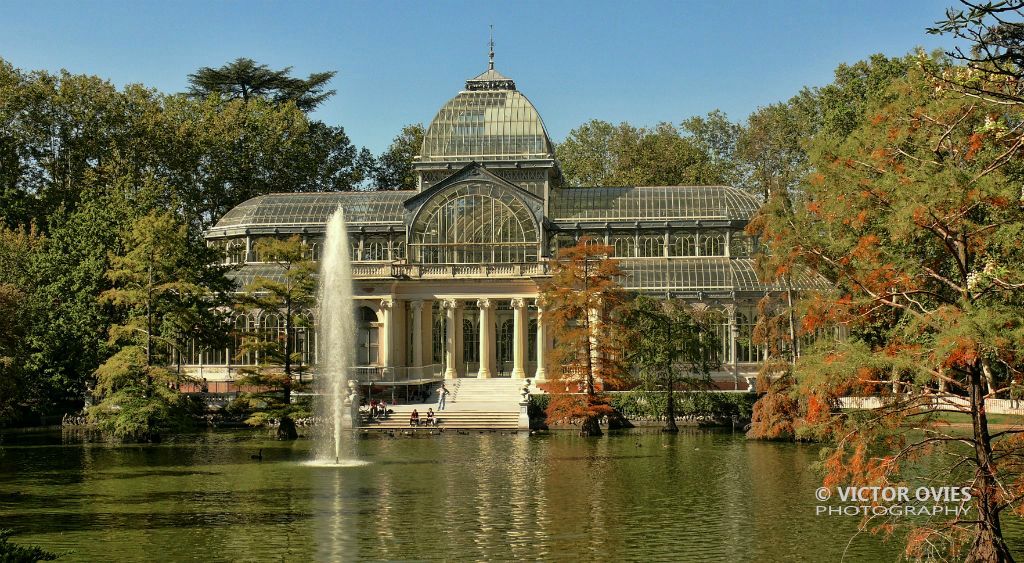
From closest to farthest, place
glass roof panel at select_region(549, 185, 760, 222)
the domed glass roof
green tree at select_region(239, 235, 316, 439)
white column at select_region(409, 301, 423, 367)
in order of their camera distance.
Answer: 1. green tree at select_region(239, 235, 316, 439)
2. white column at select_region(409, 301, 423, 367)
3. glass roof panel at select_region(549, 185, 760, 222)
4. the domed glass roof

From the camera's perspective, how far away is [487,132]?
2790 inches

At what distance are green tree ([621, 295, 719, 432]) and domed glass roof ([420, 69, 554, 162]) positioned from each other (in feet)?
56.4

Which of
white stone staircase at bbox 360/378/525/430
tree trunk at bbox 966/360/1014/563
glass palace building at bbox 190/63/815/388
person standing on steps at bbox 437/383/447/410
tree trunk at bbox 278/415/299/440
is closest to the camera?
tree trunk at bbox 966/360/1014/563

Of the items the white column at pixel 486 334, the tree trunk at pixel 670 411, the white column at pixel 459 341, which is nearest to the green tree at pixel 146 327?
the white column at pixel 486 334

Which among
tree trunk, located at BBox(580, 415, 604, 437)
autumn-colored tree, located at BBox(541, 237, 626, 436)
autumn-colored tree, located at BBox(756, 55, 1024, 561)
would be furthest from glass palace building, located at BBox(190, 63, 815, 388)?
autumn-colored tree, located at BBox(756, 55, 1024, 561)

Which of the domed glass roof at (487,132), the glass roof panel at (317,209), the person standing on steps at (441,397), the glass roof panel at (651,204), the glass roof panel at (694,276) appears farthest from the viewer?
the glass roof panel at (317,209)

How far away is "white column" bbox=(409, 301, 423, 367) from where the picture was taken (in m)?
66.4

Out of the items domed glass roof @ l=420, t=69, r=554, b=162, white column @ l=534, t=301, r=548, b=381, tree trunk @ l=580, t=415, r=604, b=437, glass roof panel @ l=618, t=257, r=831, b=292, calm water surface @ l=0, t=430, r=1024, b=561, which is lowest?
calm water surface @ l=0, t=430, r=1024, b=561

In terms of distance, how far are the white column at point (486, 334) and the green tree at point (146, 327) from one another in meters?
18.2

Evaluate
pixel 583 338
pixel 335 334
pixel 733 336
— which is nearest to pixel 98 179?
pixel 335 334

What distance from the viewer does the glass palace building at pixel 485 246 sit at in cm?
6525

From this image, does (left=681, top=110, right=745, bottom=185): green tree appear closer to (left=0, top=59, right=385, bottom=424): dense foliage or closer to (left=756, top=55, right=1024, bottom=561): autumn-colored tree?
(left=0, top=59, right=385, bottom=424): dense foliage

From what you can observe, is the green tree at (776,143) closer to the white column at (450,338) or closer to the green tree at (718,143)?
the green tree at (718,143)

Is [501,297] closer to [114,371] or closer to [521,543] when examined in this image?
[114,371]
